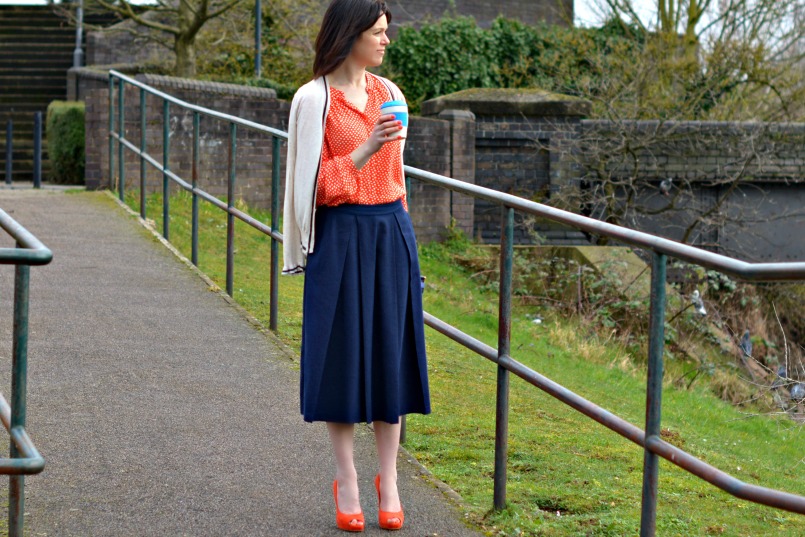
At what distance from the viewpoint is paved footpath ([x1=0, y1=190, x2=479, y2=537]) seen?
3.96m

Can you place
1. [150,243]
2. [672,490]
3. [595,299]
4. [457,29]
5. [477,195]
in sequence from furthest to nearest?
[457,29], [595,299], [150,243], [672,490], [477,195]

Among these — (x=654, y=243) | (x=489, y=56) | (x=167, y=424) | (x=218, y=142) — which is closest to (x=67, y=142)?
(x=218, y=142)

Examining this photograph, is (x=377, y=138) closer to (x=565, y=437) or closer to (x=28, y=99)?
(x=565, y=437)

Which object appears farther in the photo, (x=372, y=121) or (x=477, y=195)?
(x=477, y=195)

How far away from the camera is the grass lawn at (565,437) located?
14.8ft

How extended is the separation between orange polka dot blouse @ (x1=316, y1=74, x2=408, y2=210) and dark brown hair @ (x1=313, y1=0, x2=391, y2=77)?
0.09m

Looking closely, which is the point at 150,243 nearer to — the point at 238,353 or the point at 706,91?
the point at 238,353

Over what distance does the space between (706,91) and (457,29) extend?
18.7ft

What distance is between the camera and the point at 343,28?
365cm

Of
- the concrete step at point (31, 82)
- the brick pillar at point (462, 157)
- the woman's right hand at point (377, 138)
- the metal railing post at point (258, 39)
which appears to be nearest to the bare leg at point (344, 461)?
the woman's right hand at point (377, 138)

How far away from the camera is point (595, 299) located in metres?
12.6

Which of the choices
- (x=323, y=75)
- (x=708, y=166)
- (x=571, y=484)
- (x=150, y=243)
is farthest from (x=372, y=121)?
(x=708, y=166)

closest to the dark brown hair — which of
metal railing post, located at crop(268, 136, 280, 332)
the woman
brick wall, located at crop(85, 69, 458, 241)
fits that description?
the woman

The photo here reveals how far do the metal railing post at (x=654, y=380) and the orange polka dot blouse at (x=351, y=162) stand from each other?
968 mm
